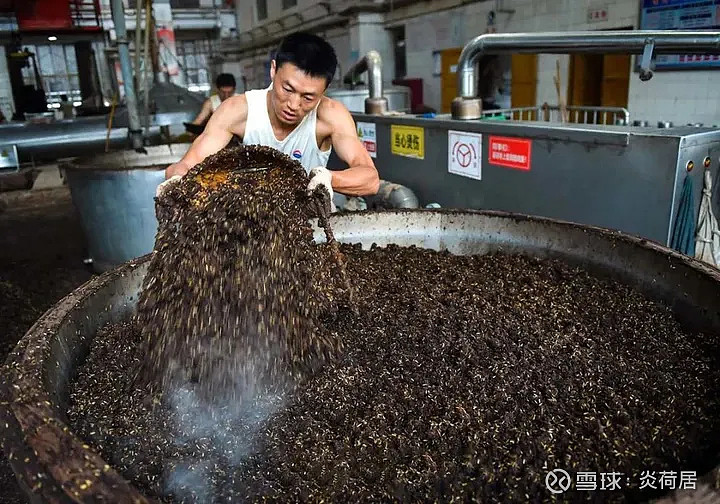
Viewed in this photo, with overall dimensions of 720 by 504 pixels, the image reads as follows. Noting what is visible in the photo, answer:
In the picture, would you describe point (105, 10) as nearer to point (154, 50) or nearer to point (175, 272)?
point (154, 50)

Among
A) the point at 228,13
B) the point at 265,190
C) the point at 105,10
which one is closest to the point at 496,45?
the point at 265,190

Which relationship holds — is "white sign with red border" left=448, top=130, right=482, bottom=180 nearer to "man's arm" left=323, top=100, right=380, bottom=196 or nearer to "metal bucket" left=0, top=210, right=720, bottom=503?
"man's arm" left=323, top=100, right=380, bottom=196

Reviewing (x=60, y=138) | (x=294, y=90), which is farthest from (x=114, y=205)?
(x=60, y=138)

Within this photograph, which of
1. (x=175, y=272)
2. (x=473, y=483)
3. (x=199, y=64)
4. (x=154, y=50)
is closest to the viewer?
(x=473, y=483)

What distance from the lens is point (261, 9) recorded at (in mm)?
18125

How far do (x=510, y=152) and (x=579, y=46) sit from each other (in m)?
0.56

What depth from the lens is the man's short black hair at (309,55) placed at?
199cm

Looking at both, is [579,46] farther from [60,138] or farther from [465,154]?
[60,138]

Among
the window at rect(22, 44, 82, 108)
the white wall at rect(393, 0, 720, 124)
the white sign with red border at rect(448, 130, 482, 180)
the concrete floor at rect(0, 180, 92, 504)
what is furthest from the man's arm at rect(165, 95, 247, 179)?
the window at rect(22, 44, 82, 108)

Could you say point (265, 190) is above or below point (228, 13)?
below

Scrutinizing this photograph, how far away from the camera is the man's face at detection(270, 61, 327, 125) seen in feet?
6.63

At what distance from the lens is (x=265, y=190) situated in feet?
5.18

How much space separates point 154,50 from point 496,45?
7.22m

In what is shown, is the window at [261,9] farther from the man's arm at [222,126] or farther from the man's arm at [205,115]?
the man's arm at [222,126]
